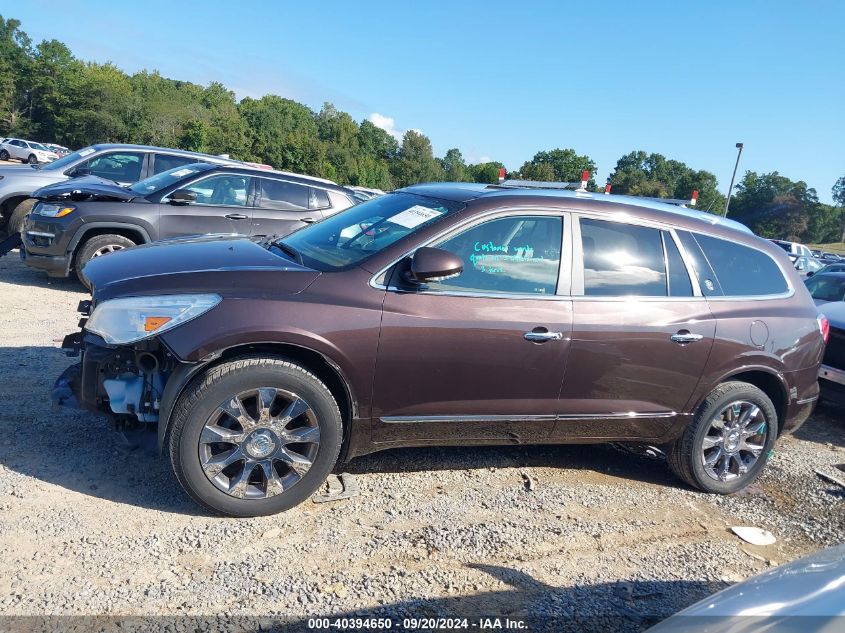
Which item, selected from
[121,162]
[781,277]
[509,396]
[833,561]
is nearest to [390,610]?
[509,396]

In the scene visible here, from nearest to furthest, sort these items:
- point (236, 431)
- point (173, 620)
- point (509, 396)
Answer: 1. point (173, 620)
2. point (236, 431)
3. point (509, 396)

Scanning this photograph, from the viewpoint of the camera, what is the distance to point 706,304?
4227 mm

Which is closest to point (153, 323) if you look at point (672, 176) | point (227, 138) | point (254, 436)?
point (254, 436)

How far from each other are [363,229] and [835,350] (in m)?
4.85

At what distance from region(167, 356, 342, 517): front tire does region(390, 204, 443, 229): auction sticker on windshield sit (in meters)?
1.12

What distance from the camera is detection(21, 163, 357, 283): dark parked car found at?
761cm

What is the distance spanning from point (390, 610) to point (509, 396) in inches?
55.5

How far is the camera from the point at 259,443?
11.0ft

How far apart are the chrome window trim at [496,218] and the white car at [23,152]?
44.1 metres

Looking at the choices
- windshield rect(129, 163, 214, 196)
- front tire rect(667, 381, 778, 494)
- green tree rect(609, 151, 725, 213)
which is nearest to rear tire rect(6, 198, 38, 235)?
windshield rect(129, 163, 214, 196)

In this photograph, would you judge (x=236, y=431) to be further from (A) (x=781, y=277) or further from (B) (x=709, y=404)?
(A) (x=781, y=277)

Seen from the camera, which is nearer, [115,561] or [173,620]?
[173,620]

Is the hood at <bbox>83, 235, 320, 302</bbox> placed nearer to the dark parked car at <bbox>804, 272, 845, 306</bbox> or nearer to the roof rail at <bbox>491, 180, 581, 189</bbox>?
the roof rail at <bbox>491, 180, 581, 189</bbox>

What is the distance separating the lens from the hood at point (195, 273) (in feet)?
11.0
